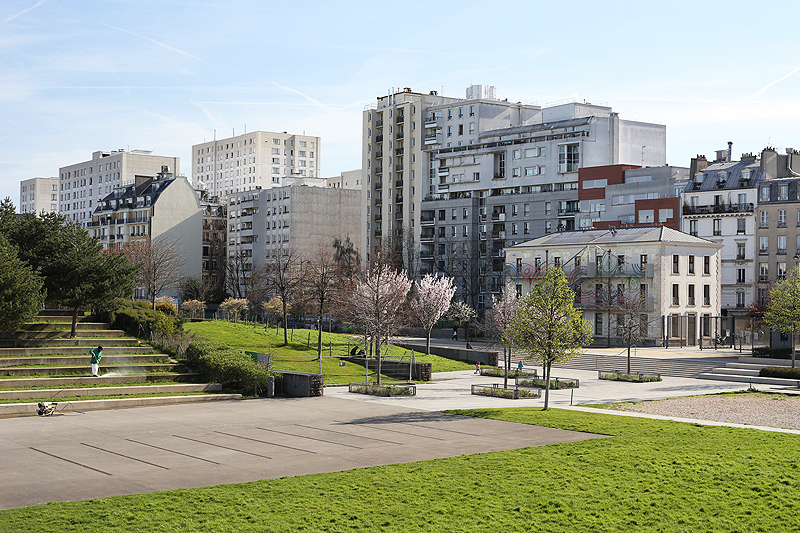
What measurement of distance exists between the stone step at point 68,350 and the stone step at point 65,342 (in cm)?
41

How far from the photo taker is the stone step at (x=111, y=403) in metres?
28.9

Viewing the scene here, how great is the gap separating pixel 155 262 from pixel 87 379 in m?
47.4

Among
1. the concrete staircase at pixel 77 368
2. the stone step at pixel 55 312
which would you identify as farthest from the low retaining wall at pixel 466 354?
the concrete staircase at pixel 77 368

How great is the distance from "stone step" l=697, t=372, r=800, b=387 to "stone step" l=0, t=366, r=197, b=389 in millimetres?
29574

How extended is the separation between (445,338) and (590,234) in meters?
20.7

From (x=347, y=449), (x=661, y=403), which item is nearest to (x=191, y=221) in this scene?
(x=661, y=403)

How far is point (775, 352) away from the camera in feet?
181

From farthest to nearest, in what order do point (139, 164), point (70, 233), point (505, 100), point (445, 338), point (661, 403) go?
point (139, 164) < point (505, 100) < point (445, 338) < point (70, 233) < point (661, 403)

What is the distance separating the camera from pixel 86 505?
1473cm

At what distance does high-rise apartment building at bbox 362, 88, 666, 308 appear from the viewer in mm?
108562

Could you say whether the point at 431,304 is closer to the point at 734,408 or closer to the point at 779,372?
the point at 779,372

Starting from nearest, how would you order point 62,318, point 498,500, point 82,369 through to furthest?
point 498,500 < point 82,369 < point 62,318

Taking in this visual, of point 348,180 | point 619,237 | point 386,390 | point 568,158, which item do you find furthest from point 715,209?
point 348,180

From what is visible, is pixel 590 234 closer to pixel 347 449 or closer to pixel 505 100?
pixel 505 100
